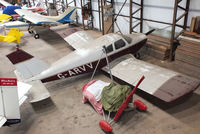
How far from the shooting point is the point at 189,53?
855 centimetres

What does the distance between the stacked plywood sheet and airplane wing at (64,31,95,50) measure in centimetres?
549

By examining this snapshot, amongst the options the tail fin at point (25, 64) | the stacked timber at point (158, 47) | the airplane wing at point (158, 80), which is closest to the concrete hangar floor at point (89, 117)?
the airplane wing at point (158, 80)

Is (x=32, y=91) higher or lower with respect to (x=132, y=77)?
lower

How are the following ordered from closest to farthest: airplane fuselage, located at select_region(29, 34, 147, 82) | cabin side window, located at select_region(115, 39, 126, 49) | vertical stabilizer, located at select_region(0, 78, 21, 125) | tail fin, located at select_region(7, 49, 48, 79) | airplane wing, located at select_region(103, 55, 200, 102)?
1. vertical stabilizer, located at select_region(0, 78, 21, 125)
2. airplane wing, located at select_region(103, 55, 200, 102)
3. tail fin, located at select_region(7, 49, 48, 79)
4. airplane fuselage, located at select_region(29, 34, 147, 82)
5. cabin side window, located at select_region(115, 39, 126, 49)

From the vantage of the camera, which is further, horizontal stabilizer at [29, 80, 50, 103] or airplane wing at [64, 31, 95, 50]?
airplane wing at [64, 31, 95, 50]

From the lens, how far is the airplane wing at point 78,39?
36.5 feet

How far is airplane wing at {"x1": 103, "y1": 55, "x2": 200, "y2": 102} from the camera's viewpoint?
5555mm

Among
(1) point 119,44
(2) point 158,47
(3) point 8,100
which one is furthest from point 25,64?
(2) point 158,47

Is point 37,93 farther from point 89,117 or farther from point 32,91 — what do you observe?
point 89,117

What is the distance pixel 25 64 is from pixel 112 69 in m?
3.60

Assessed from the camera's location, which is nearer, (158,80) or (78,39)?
(158,80)

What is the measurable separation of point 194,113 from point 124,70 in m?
2.99

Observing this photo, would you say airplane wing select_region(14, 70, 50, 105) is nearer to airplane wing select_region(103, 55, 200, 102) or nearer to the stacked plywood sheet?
airplane wing select_region(103, 55, 200, 102)

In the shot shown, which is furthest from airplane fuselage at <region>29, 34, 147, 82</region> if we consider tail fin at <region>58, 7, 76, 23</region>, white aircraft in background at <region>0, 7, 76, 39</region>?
tail fin at <region>58, 7, 76, 23</region>
